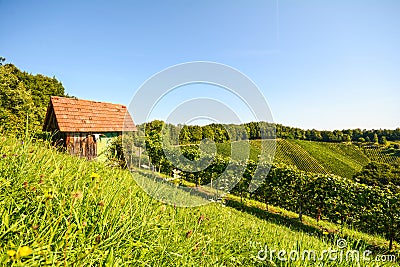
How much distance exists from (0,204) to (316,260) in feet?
8.59

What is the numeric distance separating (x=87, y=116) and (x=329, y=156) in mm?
38917

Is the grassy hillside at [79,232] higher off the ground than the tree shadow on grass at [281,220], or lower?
higher

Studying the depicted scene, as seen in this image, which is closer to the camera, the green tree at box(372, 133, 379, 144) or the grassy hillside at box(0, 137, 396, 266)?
the grassy hillside at box(0, 137, 396, 266)

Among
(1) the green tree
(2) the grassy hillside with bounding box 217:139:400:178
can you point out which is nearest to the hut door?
(2) the grassy hillside with bounding box 217:139:400:178

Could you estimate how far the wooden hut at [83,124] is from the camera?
14430 millimetres

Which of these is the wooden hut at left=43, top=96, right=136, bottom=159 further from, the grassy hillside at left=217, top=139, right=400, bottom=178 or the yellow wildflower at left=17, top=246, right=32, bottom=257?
the grassy hillside at left=217, top=139, right=400, bottom=178

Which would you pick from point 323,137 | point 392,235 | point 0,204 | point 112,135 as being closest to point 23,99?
point 112,135

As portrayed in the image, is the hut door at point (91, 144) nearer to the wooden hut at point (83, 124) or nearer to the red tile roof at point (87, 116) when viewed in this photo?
the wooden hut at point (83, 124)

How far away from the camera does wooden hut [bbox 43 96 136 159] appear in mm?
14430

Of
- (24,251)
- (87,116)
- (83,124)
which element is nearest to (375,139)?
(87,116)

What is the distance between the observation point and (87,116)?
1659 centimetres

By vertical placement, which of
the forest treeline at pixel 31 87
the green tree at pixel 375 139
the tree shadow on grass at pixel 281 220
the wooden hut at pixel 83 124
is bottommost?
the tree shadow on grass at pixel 281 220

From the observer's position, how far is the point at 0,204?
156 centimetres

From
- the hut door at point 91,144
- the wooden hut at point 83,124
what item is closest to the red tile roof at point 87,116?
the wooden hut at point 83,124
